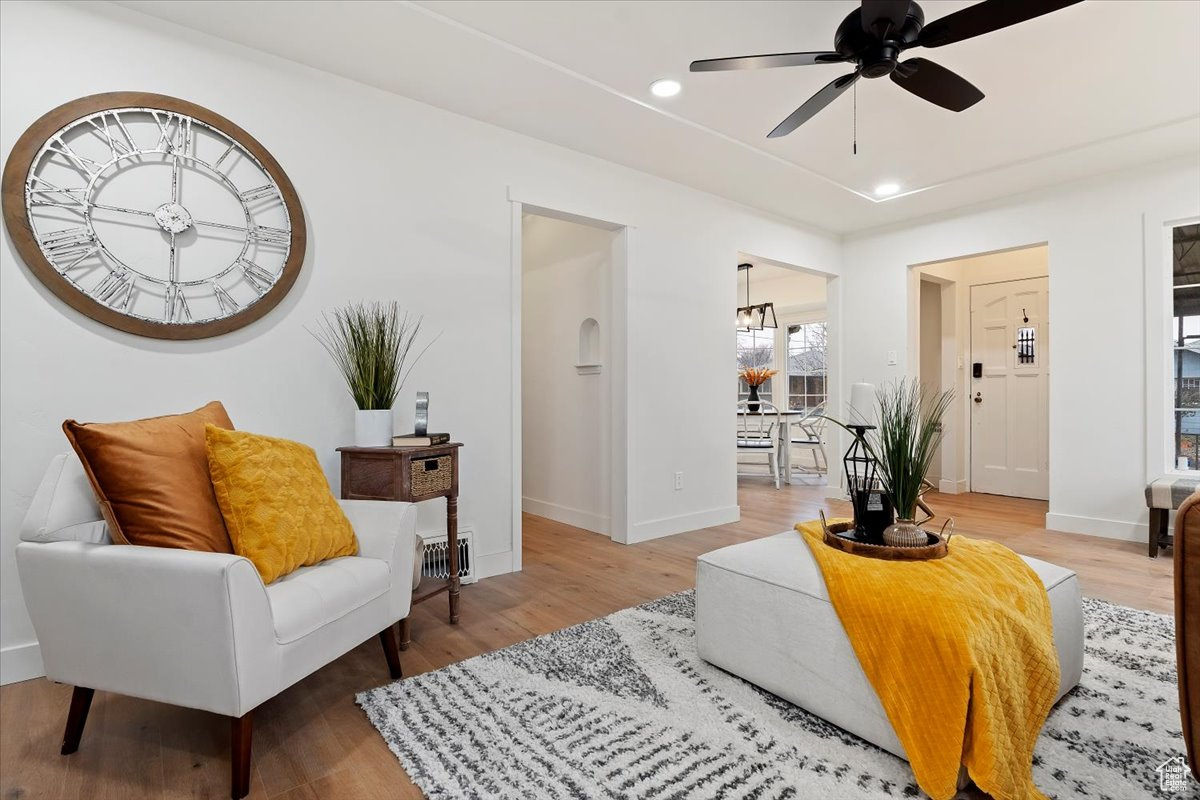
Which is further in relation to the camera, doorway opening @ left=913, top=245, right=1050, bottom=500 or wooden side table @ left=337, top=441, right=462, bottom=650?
doorway opening @ left=913, top=245, right=1050, bottom=500

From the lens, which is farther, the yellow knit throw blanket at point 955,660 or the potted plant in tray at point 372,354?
the potted plant in tray at point 372,354

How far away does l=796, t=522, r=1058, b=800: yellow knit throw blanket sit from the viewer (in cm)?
130

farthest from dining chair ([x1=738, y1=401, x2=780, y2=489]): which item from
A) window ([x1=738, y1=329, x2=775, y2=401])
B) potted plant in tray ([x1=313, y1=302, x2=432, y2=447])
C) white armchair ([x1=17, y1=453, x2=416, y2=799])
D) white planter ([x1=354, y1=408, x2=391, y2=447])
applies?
white armchair ([x1=17, y1=453, x2=416, y2=799])

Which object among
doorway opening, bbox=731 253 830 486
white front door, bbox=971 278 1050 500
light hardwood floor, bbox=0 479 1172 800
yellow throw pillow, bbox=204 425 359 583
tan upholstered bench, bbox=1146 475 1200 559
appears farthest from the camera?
doorway opening, bbox=731 253 830 486

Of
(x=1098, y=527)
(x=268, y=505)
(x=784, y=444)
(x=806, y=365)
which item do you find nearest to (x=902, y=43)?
(x=268, y=505)

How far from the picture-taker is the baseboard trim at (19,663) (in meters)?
1.96

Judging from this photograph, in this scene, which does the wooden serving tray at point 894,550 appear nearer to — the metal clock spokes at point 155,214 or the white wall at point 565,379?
the white wall at point 565,379

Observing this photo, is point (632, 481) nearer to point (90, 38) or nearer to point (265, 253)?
point (265, 253)

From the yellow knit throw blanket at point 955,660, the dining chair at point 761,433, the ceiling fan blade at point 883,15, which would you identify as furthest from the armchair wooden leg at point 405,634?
the dining chair at point 761,433

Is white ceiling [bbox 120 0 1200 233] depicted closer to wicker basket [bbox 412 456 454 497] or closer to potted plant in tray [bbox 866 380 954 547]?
potted plant in tray [bbox 866 380 954 547]

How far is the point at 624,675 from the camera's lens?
1.94 m

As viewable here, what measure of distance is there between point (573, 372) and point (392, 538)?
2.52 metres

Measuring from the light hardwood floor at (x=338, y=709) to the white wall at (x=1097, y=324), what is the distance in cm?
46

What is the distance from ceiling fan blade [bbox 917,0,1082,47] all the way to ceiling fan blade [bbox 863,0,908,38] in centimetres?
10
